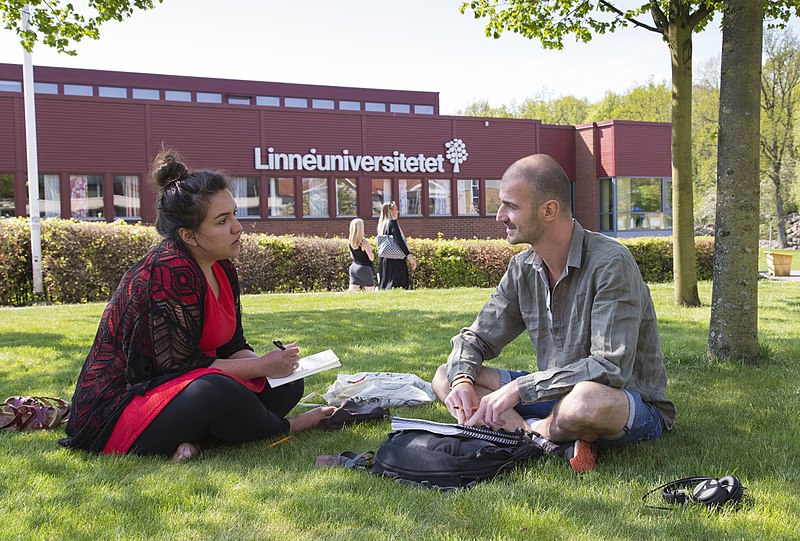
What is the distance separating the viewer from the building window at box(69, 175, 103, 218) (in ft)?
77.3

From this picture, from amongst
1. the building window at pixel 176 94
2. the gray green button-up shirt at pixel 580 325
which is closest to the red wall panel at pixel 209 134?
the building window at pixel 176 94

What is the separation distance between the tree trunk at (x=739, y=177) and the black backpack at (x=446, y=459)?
3192 millimetres

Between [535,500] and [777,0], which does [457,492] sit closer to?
[535,500]

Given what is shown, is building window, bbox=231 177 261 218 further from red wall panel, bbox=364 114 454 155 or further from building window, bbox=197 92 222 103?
building window, bbox=197 92 222 103

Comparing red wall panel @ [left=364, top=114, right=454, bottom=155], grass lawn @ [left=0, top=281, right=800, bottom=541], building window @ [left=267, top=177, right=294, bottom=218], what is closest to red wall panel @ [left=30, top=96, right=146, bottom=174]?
building window @ [left=267, top=177, right=294, bottom=218]

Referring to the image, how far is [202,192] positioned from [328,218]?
22842mm

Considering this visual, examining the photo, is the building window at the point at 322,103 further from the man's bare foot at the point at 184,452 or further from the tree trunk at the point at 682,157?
the man's bare foot at the point at 184,452

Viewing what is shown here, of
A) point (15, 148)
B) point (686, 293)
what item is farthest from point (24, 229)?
point (686, 293)

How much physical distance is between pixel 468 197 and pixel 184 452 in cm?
2615

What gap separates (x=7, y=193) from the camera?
22.7 meters

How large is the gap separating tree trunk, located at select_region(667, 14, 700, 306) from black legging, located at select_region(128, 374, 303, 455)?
7.78 m

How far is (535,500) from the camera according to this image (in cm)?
299

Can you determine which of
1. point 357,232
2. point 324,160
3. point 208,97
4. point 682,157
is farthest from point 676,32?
point 208,97

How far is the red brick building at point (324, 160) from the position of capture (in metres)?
23.4
